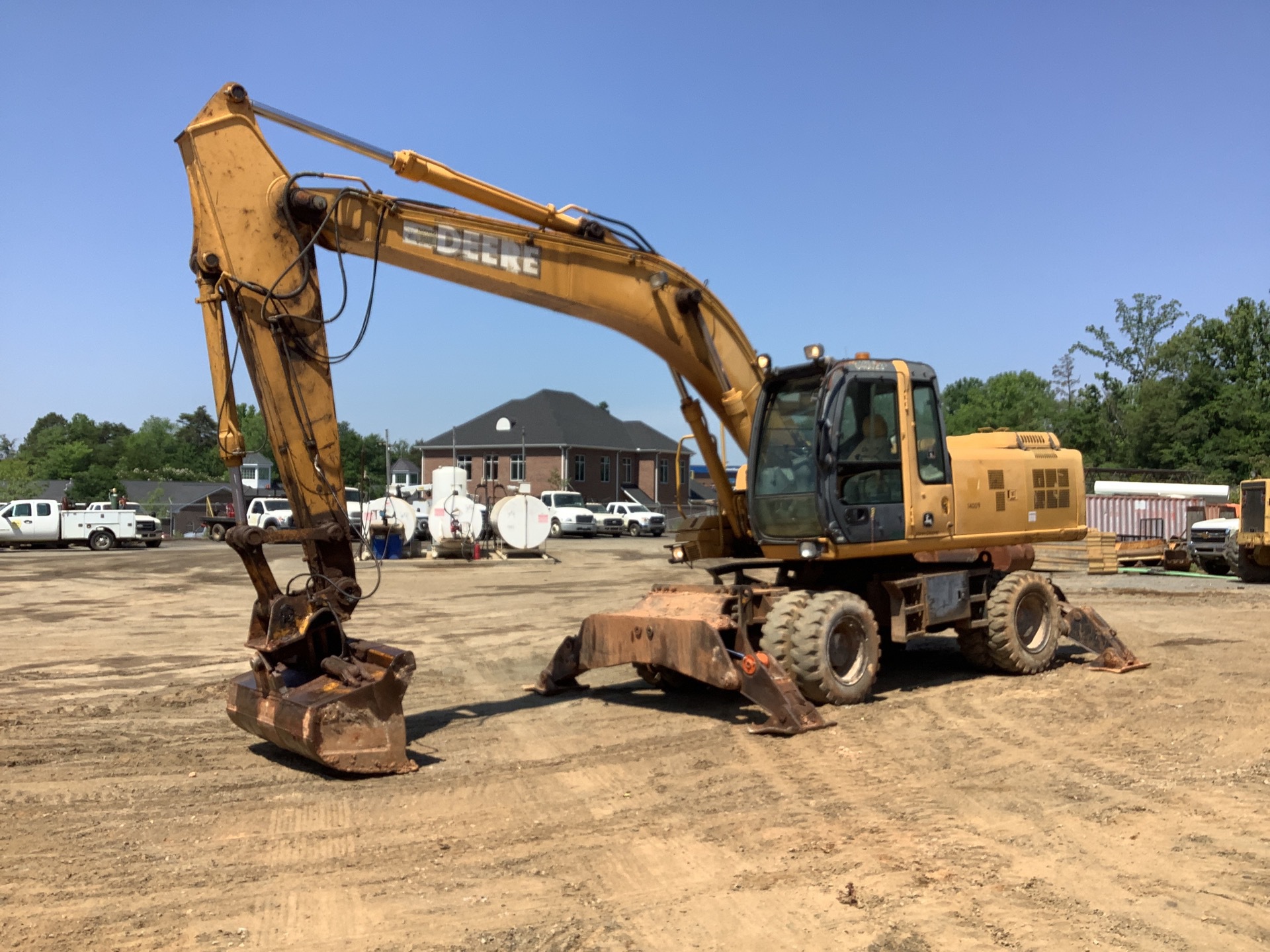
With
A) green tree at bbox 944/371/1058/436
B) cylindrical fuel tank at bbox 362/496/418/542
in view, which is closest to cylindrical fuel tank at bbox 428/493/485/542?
cylindrical fuel tank at bbox 362/496/418/542

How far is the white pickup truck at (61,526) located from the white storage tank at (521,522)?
15797 millimetres

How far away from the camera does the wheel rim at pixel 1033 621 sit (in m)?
11.1

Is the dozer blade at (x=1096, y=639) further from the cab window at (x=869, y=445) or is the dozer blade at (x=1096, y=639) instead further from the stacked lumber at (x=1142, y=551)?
the stacked lumber at (x=1142, y=551)

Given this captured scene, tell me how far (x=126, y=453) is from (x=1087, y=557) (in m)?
107

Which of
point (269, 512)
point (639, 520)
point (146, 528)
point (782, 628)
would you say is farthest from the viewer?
point (639, 520)

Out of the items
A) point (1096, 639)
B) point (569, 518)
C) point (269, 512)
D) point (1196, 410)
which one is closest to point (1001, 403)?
point (1196, 410)

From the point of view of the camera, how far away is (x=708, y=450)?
33.1 feet

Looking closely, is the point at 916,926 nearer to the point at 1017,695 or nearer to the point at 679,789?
the point at 679,789

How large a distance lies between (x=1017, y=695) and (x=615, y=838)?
5.55 meters

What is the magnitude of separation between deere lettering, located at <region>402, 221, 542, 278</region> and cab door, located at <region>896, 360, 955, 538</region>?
11.7ft

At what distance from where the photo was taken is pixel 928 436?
9.78m

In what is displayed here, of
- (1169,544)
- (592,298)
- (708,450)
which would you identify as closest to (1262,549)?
(1169,544)

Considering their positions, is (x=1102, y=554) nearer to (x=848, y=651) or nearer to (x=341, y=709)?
(x=848, y=651)

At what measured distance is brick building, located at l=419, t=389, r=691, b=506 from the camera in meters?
65.6
